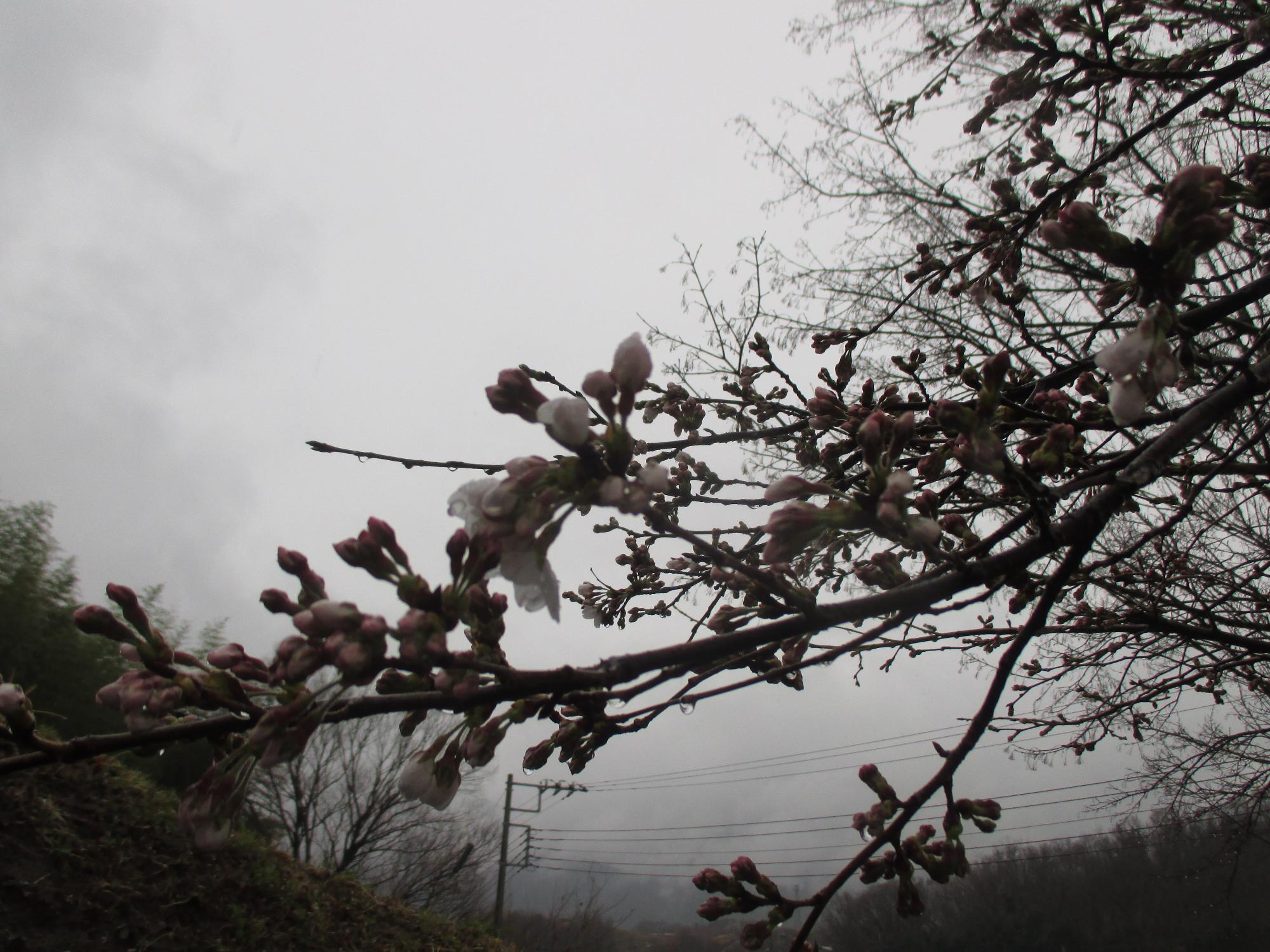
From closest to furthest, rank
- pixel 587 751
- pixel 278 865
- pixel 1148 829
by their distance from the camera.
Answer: pixel 587 751, pixel 1148 829, pixel 278 865

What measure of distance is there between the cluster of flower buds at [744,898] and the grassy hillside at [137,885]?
8.27 metres

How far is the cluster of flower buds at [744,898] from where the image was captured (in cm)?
138

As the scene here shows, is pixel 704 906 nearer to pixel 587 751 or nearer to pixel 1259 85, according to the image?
pixel 587 751

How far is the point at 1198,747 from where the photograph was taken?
5270mm

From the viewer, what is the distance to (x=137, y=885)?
7.61m

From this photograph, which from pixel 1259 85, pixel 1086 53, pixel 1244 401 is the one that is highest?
pixel 1259 85

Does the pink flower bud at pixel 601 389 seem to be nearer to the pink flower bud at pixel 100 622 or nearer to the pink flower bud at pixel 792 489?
the pink flower bud at pixel 792 489

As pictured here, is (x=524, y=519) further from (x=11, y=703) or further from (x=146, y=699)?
(x=11, y=703)

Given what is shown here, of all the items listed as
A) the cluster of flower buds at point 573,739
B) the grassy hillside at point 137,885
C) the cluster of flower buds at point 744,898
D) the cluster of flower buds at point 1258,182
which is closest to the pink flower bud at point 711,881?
the cluster of flower buds at point 744,898

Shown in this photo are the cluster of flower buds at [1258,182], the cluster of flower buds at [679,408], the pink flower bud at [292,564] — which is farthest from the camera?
the cluster of flower buds at [679,408]

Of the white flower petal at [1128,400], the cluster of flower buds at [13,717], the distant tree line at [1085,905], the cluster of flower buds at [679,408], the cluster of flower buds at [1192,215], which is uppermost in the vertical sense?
the cluster of flower buds at [679,408]

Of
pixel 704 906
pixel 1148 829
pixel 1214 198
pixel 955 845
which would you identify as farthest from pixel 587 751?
pixel 1148 829

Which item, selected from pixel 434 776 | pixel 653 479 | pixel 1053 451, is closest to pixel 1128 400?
pixel 1053 451

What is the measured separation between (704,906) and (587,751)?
1.68ft
